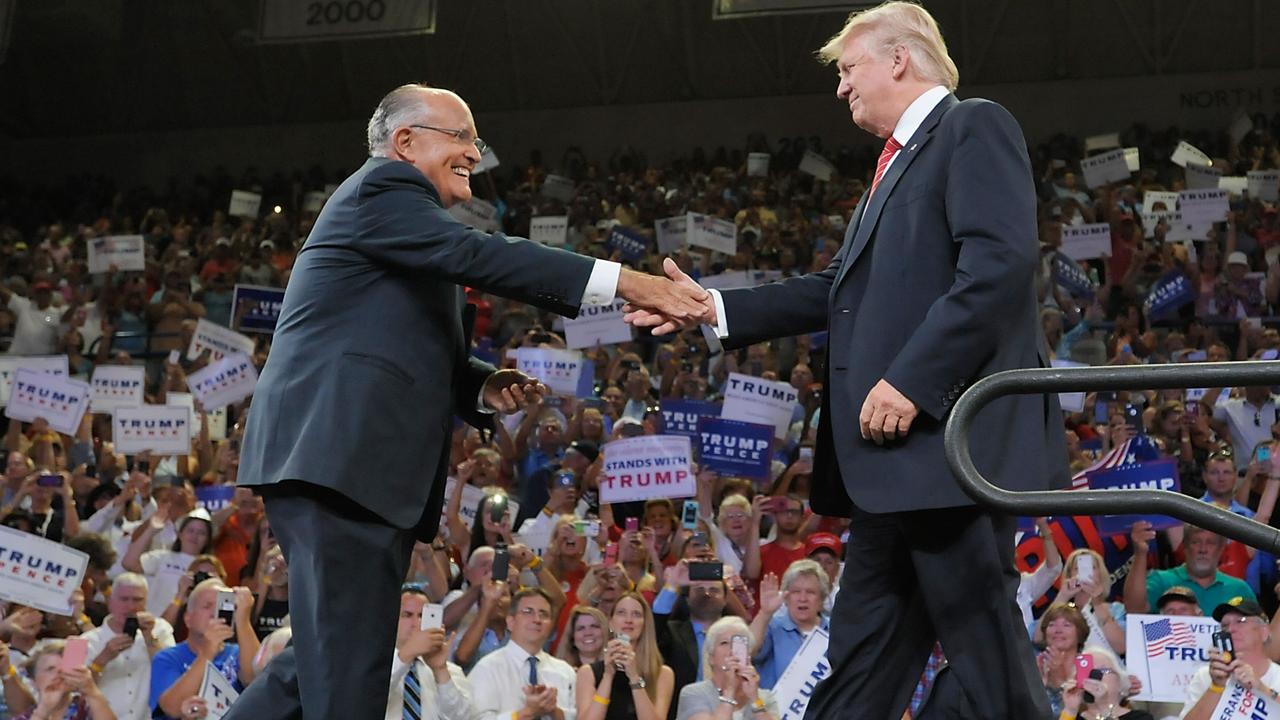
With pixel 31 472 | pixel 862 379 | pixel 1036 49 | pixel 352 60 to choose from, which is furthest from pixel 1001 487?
pixel 352 60

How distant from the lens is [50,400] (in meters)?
10.3

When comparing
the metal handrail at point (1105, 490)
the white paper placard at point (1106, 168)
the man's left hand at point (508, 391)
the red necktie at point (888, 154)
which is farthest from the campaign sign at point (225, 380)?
the metal handrail at point (1105, 490)

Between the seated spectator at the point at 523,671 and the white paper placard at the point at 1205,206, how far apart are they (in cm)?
724

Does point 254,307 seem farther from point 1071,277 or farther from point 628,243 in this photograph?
point 1071,277

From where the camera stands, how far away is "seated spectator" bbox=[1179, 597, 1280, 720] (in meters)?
6.24

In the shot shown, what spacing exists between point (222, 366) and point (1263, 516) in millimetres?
6260

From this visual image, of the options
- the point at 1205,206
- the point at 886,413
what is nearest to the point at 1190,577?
the point at 886,413

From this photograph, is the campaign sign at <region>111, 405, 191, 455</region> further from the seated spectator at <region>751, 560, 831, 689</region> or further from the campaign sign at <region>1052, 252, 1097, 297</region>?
the campaign sign at <region>1052, 252, 1097, 297</region>

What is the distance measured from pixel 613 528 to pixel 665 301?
507 cm

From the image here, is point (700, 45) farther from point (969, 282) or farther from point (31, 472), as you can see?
point (969, 282)

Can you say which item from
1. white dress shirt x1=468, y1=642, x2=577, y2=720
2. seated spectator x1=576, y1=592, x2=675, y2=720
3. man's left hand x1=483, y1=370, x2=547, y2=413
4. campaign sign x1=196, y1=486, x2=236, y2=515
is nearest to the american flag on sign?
seated spectator x1=576, y1=592, x2=675, y2=720

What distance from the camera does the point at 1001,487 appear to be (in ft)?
9.64

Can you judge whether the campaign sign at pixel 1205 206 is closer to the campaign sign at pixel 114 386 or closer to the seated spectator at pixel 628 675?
the seated spectator at pixel 628 675

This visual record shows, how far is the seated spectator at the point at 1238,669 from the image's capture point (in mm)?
6238
